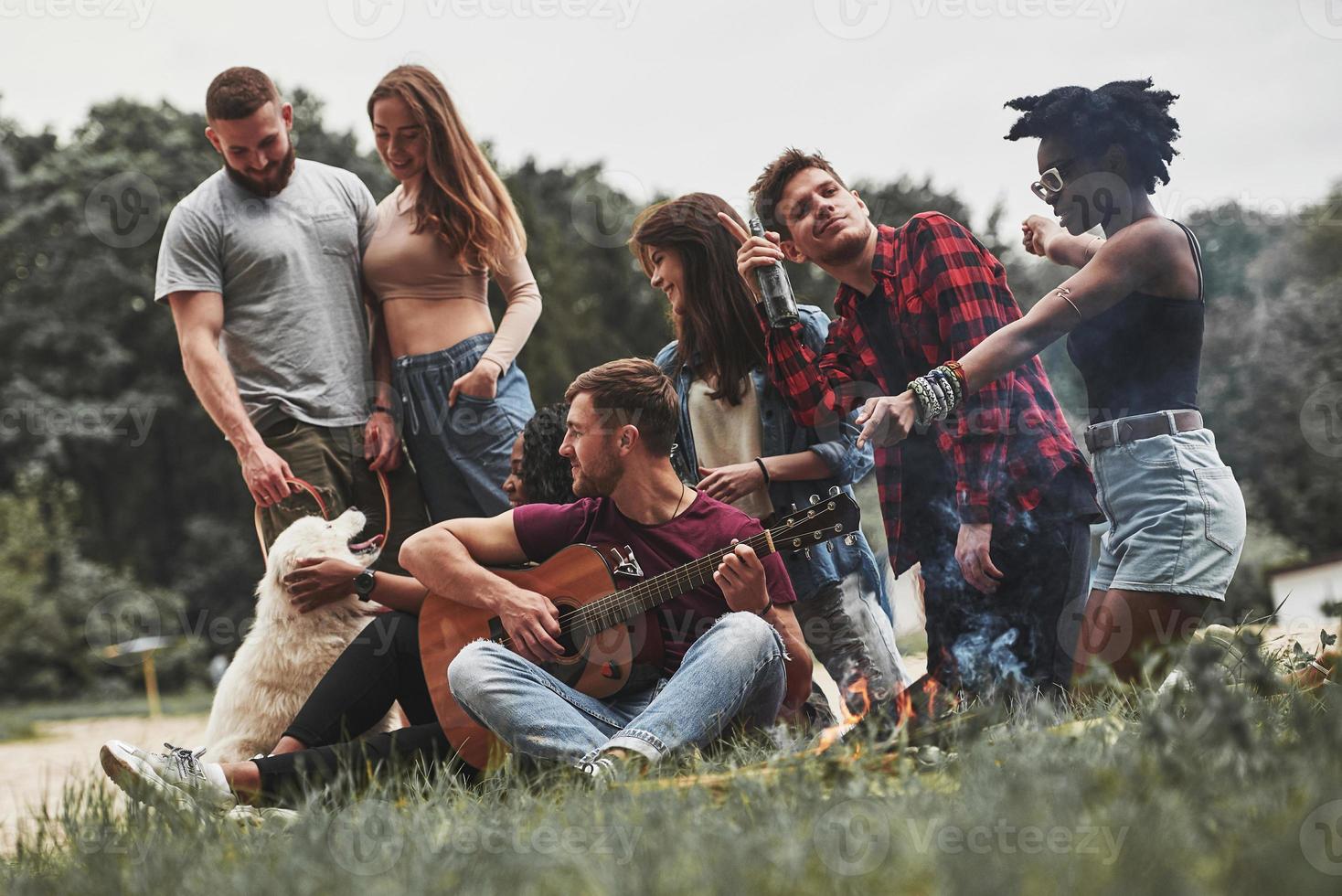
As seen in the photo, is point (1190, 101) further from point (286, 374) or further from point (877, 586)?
point (286, 374)

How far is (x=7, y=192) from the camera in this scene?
2395 centimetres

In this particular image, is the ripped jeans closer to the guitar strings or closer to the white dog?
the guitar strings

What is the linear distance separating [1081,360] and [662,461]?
1357 millimetres

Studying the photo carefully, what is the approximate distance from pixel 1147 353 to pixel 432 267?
269 centimetres

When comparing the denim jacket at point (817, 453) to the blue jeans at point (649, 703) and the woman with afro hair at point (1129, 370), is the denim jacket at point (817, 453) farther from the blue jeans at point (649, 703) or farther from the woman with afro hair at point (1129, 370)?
the blue jeans at point (649, 703)

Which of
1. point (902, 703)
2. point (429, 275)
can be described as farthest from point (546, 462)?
point (902, 703)

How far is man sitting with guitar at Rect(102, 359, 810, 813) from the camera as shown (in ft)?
11.6

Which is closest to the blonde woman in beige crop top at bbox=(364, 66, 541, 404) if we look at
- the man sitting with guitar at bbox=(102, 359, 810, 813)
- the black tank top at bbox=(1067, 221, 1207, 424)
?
the man sitting with guitar at bbox=(102, 359, 810, 813)

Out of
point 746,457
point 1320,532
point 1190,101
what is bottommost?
point 1320,532

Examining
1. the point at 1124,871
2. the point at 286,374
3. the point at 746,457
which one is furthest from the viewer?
the point at 286,374

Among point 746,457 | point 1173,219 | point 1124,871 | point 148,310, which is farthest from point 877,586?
point 148,310

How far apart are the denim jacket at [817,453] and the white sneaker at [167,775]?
186 centimetres

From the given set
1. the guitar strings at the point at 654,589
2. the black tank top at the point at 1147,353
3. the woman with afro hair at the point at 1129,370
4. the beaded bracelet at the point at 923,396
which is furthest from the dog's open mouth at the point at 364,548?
the black tank top at the point at 1147,353

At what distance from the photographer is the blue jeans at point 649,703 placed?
3.43 meters
